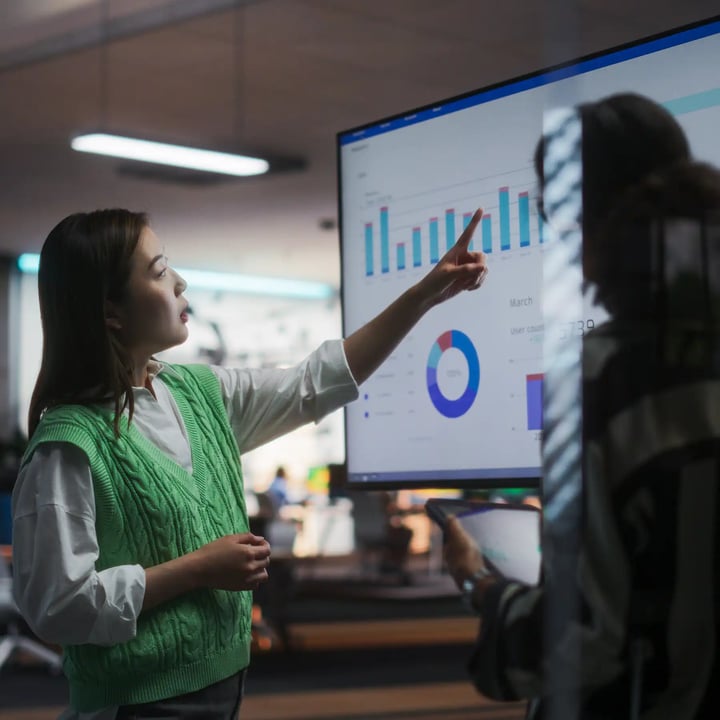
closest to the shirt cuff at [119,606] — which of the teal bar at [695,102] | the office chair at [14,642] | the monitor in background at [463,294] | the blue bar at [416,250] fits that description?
the monitor in background at [463,294]

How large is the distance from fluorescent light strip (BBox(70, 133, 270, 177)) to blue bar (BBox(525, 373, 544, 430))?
15.2 ft

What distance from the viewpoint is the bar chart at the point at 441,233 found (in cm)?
159

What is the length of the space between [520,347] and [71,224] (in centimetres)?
62

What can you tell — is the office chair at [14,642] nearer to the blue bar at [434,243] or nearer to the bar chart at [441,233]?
the bar chart at [441,233]

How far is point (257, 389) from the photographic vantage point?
1.72 metres

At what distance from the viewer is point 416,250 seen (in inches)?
69.2

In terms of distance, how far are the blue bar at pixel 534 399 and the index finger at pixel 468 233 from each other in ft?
0.65

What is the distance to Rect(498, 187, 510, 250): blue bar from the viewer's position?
1.61 m

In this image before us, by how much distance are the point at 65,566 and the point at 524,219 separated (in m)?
0.74

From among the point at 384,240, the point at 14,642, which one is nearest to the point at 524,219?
the point at 384,240

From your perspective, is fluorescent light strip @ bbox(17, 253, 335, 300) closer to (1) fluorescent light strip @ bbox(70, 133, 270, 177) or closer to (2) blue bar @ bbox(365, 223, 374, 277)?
(1) fluorescent light strip @ bbox(70, 133, 270, 177)

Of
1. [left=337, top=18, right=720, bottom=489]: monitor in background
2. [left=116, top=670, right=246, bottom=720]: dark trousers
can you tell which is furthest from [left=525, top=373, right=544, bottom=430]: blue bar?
[left=116, top=670, right=246, bottom=720]: dark trousers

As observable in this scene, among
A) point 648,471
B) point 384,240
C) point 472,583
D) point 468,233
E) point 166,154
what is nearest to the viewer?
point 648,471

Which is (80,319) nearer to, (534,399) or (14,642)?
(534,399)
